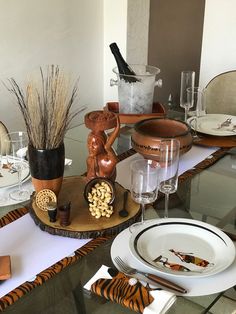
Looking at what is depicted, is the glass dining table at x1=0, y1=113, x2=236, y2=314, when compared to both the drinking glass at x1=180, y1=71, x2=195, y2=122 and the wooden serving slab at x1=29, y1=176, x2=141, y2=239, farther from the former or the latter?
the drinking glass at x1=180, y1=71, x2=195, y2=122

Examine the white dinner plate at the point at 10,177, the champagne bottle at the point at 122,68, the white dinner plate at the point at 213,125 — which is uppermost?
the champagne bottle at the point at 122,68

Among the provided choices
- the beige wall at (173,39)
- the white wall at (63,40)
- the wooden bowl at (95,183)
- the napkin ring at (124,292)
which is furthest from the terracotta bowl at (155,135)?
the beige wall at (173,39)

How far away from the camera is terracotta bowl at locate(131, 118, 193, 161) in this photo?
1.57m

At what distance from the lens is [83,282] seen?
1036 mm

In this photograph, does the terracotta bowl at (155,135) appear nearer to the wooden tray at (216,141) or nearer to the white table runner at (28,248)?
the wooden tray at (216,141)

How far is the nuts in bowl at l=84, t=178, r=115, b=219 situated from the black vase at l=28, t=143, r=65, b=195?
0.09 m

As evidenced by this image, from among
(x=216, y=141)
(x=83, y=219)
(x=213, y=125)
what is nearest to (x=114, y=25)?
(x=213, y=125)

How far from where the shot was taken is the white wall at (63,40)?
2.43 meters

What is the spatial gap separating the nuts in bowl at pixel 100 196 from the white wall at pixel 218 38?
7.10 feet

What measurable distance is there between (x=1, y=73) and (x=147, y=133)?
3.54 feet

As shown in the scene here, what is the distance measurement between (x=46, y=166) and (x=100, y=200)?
0.18m

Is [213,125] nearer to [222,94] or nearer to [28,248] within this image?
[222,94]

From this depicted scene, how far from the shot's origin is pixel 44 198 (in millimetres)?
1276

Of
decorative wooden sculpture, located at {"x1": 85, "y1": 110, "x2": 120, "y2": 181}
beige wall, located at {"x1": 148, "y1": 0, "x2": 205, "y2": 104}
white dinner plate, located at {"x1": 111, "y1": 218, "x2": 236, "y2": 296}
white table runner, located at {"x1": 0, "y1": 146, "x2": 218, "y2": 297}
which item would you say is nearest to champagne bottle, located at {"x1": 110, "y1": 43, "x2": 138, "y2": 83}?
decorative wooden sculpture, located at {"x1": 85, "y1": 110, "x2": 120, "y2": 181}
